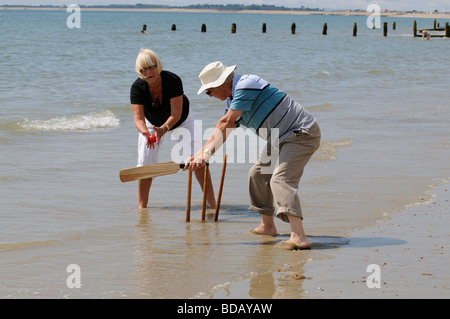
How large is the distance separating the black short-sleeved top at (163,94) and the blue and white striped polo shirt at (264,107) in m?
1.14

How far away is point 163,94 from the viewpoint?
6855 millimetres

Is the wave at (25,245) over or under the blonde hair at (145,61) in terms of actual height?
under

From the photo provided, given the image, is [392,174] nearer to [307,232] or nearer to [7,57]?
[307,232]

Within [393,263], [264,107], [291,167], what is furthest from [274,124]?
[393,263]

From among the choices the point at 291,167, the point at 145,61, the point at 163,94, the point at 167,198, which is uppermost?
the point at 145,61

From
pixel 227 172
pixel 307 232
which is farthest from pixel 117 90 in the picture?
pixel 307 232

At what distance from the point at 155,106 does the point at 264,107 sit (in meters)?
1.64

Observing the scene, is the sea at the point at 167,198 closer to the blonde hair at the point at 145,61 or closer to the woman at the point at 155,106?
the woman at the point at 155,106

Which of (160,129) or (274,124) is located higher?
(274,124)

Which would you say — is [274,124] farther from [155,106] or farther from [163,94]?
[155,106]

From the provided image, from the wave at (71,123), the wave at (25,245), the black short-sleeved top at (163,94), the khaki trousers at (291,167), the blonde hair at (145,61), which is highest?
Result: the blonde hair at (145,61)

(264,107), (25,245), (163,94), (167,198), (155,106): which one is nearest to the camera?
(264,107)

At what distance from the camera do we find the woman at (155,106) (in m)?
6.55

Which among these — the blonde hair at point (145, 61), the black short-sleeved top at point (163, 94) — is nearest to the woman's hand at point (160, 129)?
the black short-sleeved top at point (163, 94)
